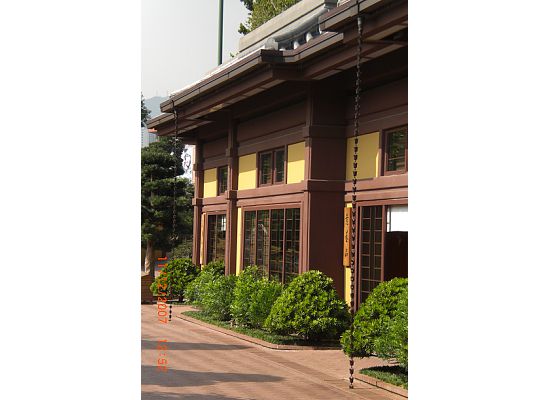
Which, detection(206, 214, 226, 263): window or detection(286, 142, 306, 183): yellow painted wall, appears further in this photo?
detection(206, 214, 226, 263): window

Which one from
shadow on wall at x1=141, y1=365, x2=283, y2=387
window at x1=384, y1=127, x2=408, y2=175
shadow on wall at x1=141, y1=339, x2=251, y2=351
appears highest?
window at x1=384, y1=127, x2=408, y2=175

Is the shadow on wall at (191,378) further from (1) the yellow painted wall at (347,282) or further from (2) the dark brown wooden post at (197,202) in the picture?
(2) the dark brown wooden post at (197,202)

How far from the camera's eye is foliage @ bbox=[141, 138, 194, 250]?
122ft

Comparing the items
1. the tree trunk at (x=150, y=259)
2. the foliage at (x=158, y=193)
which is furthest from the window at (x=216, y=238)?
the tree trunk at (x=150, y=259)

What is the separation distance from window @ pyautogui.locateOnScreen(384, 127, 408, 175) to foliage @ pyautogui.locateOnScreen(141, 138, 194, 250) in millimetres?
21030

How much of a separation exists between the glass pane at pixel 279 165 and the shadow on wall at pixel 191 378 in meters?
8.67

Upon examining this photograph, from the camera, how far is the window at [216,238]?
26.0 m

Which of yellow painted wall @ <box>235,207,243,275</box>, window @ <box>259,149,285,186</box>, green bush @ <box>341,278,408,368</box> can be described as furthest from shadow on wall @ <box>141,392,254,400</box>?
yellow painted wall @ <box>235,207,243,275</box>

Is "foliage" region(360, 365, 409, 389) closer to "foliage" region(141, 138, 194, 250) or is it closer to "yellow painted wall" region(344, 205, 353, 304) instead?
"yellow painted wall" region(344, 205, 353, 304)

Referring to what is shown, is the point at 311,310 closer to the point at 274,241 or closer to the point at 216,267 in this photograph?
the point at 274,241

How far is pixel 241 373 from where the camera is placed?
12938 millimetres

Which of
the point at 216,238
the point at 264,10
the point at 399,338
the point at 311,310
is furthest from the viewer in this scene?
the point at 264,10

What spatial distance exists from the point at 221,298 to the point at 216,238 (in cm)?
582

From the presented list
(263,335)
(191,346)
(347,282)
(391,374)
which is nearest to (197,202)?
(347,282)
